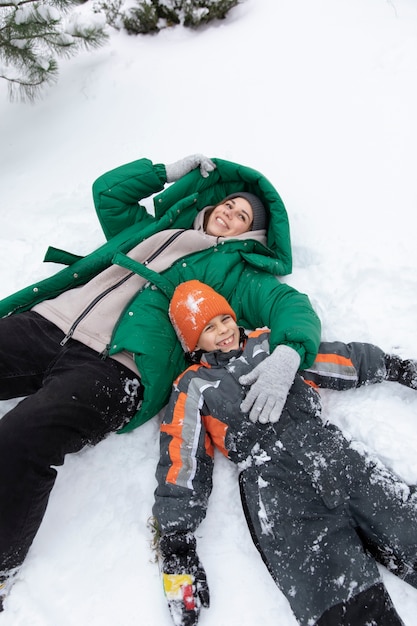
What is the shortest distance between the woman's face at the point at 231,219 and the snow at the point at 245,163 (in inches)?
15.3

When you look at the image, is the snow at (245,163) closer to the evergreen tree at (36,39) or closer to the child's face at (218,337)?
the evergreen tree at (36,39)

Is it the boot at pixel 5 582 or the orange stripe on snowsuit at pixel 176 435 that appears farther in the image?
the orange stripe on snowsuit at pixel 176 435

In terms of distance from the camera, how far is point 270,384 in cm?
201

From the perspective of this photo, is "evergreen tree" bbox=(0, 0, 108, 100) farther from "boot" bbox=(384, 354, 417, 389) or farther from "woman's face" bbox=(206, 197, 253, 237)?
"boot" bbox=(384, 354, 417, 389)

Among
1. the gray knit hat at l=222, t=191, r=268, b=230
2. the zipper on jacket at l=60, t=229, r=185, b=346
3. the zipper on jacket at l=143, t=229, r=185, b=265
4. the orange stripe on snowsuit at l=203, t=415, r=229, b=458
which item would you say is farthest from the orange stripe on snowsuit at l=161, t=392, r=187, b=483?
the gray knit hat at l=222, t=191, r=268, b=230

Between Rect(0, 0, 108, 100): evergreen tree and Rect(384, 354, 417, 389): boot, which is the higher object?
Rect(0, 0, 108, 100): evergreen tree

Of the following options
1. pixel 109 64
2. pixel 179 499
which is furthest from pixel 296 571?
pixel 109 64

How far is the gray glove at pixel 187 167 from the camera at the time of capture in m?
3.07

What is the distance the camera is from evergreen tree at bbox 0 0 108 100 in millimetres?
3594

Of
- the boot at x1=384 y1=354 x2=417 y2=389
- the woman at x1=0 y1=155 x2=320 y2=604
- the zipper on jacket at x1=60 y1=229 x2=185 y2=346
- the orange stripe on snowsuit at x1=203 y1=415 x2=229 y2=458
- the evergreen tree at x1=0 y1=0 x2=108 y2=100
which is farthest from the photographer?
the evergreen tree at x1=0 y1=0 x2=108 y2=100

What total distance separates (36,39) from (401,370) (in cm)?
399

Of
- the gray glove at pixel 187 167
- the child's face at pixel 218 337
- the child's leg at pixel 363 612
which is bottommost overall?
the child's leg at pixel 363 612

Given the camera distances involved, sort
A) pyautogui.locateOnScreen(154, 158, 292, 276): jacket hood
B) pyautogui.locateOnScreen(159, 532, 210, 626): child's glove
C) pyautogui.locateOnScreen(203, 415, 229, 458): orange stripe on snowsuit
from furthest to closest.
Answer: pyautogui.locateOnScreen(154, 158, 292, 276): jacket hood → pyautogui.locateOnScreen(203, 415, 229, 458): orange stripe on snowsuit → pyautogui.locateOnScreen(159, 532, 210, 626): child's glove

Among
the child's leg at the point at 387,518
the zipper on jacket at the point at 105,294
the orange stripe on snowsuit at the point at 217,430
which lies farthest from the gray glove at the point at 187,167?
the child's leg at the point at 387,518
